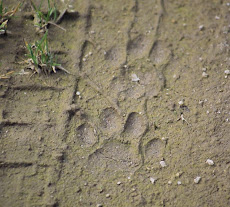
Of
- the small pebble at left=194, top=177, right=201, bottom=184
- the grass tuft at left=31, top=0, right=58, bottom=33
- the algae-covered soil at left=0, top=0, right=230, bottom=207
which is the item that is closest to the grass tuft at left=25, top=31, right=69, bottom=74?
the algae-covered soil at left=0, top=0, right=230, bottom=207

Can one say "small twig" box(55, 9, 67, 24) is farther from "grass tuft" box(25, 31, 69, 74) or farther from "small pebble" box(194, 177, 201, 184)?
"small pebble" box(194, 177, 201, 184)

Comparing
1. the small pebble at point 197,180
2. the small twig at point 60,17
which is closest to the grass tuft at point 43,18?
the small twig at point 60,17

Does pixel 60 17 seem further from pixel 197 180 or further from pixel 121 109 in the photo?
pixel 197 180

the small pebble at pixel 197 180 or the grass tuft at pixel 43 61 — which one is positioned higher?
the grass tuft at pixel 43 61

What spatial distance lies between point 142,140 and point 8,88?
2.72 feet

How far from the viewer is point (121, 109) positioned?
1999 mm

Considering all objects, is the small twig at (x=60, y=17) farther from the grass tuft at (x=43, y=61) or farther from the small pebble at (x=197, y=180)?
the small pebble at (x=197, y=180)

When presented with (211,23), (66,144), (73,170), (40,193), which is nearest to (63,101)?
(66,144)

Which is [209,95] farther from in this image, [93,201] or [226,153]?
[93,201]

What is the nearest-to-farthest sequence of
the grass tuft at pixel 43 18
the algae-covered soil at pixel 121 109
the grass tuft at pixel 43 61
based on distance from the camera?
1. the algae-covered soil at pixel 121 109
2. the grass tuft at pixel 43 61
3. the grass tuft at pixel 43 18

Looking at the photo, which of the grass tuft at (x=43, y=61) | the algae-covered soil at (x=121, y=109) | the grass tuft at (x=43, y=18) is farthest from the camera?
the grass tuft at (x=43, y=18)

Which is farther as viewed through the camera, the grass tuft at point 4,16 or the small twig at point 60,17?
the small twig at point 60,17

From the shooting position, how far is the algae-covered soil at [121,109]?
1730 mm

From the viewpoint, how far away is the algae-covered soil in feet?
5.68
